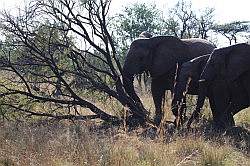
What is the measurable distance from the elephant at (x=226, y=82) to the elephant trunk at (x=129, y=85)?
62.6 inches

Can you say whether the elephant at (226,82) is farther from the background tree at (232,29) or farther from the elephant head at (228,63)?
the background tree at (232,29)

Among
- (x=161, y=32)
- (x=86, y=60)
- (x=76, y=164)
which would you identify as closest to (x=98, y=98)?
(x=86, y=60)

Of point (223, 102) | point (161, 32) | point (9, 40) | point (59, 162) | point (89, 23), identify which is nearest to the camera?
point (59, 162)

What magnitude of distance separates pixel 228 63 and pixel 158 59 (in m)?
2.63

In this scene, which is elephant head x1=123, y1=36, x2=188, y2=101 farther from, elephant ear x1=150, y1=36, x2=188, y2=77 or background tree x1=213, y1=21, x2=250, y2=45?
background tree x1=213, y1=21, x2=250, y2=45

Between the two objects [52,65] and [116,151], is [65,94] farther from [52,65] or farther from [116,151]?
[116,151]

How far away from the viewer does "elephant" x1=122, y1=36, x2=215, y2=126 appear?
1103 centimetres

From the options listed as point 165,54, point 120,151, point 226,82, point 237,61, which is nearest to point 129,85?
point 165,54

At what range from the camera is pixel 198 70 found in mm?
9922

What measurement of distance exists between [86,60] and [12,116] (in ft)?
8.01

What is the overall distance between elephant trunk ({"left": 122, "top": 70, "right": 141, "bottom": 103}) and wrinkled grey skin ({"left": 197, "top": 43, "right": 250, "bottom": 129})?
5.23 feet

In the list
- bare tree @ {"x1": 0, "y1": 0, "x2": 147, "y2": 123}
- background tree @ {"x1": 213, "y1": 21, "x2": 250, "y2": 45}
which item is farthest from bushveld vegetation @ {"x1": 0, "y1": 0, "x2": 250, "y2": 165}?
background tree @ {"x1": 213, "y1": 21, "x2": 250, "y2": 45}

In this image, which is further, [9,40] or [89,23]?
[89,23]

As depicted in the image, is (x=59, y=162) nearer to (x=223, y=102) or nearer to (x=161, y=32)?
(x=223, y=102)
